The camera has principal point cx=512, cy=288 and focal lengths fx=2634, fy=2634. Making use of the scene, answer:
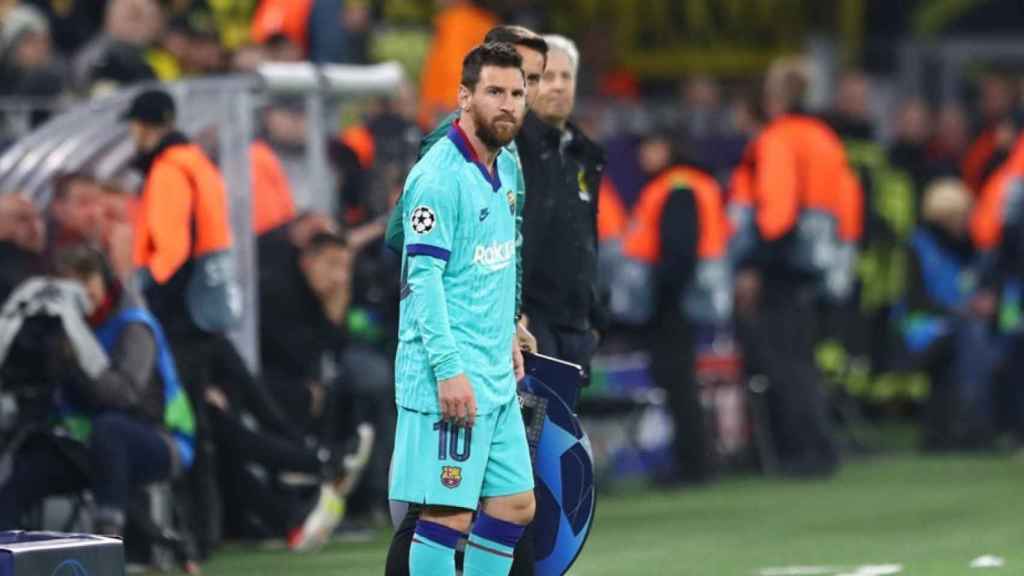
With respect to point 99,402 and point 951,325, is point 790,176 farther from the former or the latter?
point 99,402

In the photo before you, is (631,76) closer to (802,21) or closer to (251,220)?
(802,21)

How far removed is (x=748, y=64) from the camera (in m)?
21.0

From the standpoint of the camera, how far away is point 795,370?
53.7ft

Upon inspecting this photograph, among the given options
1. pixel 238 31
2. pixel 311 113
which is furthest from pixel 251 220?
pixel 238 31

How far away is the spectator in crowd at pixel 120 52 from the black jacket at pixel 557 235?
4.36 m

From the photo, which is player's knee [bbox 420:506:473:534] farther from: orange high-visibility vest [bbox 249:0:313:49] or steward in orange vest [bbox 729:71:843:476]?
orange high-visibility vest [bbox 249:0:313:49]

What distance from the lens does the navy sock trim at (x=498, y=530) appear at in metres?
8.51

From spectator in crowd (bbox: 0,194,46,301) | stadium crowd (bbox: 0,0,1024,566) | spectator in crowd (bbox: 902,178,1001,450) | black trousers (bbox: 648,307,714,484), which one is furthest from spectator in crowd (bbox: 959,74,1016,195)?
spectator in crowd (bbox: 0,194,46,301)

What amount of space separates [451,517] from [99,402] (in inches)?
133

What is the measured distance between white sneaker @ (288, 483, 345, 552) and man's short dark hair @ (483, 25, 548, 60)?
3.70 metres

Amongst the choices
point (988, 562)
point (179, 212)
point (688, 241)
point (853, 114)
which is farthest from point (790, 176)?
point (179, 212)

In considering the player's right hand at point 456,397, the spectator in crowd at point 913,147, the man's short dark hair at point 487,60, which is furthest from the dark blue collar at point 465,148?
the spectator in crowd at point 913,147

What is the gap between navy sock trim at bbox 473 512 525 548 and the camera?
27.9 feet

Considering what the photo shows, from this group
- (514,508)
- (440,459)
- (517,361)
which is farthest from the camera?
(517,361)
